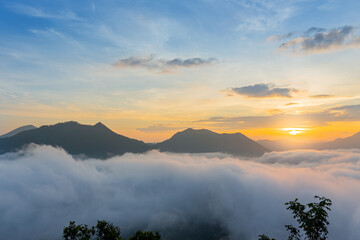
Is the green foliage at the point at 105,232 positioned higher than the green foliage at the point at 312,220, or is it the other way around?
the green foliage at the point at 312,220

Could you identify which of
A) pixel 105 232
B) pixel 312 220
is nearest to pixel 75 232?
pixel 105 232

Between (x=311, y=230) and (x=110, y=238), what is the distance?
41.4 metres

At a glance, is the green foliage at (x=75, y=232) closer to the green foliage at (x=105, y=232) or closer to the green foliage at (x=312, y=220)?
the green foliage at (x=105, y=232)

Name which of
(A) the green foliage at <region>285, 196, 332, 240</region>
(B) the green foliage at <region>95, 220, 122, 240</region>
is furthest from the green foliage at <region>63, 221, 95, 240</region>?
(A) the green foliage at <region>285, 196, 332, 240</region>

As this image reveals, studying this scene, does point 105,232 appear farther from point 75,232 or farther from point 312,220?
point 312,220

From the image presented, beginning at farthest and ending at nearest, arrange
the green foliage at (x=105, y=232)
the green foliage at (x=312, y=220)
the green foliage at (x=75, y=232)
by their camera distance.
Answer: the green foliage at (x=75, y=232)
the green foliage at (x=105, y=232)
the green foliage at (x=312, y=220)

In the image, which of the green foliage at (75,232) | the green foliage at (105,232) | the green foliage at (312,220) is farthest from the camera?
the green foliage at (75,232)

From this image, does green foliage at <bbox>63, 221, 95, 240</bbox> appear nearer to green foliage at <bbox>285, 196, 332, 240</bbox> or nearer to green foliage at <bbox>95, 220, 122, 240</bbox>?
green foliage at <bbox>95, 220, 122, 240</bbox>

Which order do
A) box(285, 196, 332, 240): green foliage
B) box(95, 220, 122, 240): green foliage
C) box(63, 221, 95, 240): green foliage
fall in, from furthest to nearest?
box(63, 221, 95, 240): green foliage, box(95, 220, 122, 240): green foliage, box(285, 196, 332, 240): green foliage

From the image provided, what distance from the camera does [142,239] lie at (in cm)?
4566

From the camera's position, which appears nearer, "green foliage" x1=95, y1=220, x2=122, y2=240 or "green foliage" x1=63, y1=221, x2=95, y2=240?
"green foliage" x1=95, y1=220, x2=122, y2=240

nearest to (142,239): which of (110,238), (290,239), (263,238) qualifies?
(110,238)

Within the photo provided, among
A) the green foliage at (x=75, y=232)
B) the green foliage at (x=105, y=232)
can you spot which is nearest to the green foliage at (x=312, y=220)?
the green foliage at (x=105, y=232)

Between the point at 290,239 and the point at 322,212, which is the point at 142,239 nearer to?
the point at 290,239
